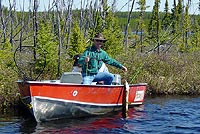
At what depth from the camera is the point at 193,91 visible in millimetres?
18562

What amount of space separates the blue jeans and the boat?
0.23 metres

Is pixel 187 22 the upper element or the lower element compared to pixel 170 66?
upper

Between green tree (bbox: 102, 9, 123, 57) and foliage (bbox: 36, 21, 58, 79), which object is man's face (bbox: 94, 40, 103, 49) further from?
green tree (bbox: 102, 9, 123, 57)

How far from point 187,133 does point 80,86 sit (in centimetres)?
306

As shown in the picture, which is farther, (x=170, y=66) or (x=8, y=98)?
(x=170, y=66)

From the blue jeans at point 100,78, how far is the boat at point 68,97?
23 centimetres

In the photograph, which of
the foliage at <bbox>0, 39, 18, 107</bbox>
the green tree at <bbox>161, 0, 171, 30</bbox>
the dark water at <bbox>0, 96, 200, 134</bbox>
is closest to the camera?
the dark water at <bbox>0, 96, 200, 134</bbox>

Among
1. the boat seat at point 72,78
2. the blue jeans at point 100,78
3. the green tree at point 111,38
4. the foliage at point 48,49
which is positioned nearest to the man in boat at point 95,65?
the blue jeans at point 100,78

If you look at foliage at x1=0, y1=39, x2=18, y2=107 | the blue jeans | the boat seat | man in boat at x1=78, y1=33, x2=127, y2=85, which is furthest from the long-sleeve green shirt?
foliage at x1=0, y1=39, x2=18, y2=107

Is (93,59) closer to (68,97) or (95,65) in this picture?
(95,65)

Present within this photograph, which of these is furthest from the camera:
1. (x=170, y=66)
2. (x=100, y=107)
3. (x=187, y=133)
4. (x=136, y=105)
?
(x=170, y=66)

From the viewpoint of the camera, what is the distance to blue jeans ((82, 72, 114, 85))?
13.4 meters

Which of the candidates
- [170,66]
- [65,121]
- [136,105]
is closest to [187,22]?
[170,66]

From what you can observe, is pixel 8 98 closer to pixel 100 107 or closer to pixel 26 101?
pixel 26 101
